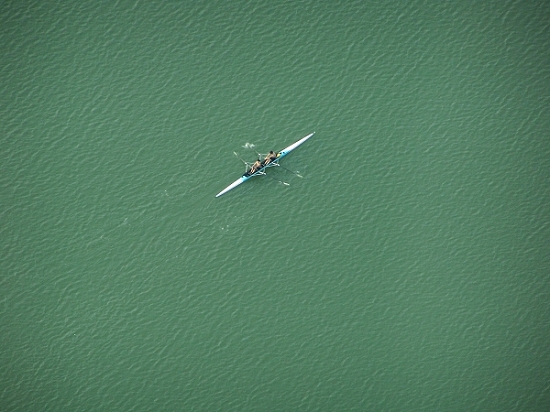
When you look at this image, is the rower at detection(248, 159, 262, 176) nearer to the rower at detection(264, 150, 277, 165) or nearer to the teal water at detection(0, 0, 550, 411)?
the rower at detection(264, 150, 277, 165)

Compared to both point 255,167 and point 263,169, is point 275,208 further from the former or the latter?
point 255,167

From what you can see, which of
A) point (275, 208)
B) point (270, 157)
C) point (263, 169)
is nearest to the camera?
point (270, 157)

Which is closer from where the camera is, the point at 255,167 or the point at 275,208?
the point at 255,167

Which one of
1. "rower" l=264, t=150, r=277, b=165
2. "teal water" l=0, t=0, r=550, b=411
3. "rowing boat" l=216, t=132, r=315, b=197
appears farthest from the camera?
"rowing boat" l=216, t=132, r=315, b=197

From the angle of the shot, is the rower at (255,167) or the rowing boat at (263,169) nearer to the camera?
the rower at (255,167)

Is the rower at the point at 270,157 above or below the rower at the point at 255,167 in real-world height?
below

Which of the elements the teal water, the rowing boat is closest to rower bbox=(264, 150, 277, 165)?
the rowing boat

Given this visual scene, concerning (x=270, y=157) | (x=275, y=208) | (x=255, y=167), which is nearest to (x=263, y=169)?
(x=255, y=167)

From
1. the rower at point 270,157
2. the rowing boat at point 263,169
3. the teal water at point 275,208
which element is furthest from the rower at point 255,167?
the teal water at point 275,208

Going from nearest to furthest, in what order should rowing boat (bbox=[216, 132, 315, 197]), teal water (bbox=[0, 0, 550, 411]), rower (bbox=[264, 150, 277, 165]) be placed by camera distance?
teal water (bbox=[0, 0, 550, 411]) < rower (bbox=[264, 150, 277, 165]) < rowing boat (bbox=[216, 132, 315, 197])

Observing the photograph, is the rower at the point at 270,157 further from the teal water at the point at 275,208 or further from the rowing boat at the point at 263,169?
the teal water at the point at 275,208
